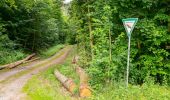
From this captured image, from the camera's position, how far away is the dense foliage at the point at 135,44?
12500 mm

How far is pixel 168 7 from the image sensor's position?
45.5 feet

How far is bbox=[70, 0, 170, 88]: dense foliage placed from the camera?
1250 centimetres

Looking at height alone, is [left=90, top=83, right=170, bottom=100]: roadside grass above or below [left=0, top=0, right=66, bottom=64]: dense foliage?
below

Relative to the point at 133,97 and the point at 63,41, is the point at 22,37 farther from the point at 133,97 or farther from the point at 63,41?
the point at 63,41

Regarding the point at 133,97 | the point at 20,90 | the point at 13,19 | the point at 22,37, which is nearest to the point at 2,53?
the point at 13,19

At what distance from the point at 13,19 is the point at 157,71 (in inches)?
910

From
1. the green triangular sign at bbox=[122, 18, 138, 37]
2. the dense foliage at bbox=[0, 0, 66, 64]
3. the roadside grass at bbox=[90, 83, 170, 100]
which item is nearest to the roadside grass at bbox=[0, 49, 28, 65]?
the dense foliage at bbox=[0, 0, 66, 64]

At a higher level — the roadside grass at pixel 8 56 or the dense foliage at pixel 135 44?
the dense foliage at pixel 135 44

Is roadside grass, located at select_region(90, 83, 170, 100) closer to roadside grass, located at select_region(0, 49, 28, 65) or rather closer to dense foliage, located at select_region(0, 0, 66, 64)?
roadside grass, located at select_region(0, 49, 28, 65)

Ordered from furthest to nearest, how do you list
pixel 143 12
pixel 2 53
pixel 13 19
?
pixel 13 19 < pixel 2 53 < pixel 143 12

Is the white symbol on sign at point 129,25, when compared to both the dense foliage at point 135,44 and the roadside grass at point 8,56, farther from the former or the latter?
the roadside grass at point 8,56

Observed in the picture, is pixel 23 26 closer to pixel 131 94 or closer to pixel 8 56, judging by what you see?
pixel 8 56

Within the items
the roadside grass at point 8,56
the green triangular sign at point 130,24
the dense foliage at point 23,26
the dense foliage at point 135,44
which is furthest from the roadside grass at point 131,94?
the dense foliage at point 23,26

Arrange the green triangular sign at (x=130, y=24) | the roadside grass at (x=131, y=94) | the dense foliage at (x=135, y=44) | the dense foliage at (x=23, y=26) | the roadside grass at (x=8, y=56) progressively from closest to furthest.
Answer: the roadside grass at (x=131, y=94)
the green triangular sign at (x=130, y=24)
the dense foliage at (x=135, y=44)
the roadside grass at (x=8, y=56)
the dense foliage at (x=23, y=26)
